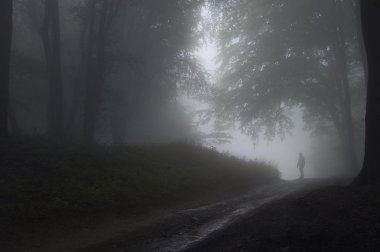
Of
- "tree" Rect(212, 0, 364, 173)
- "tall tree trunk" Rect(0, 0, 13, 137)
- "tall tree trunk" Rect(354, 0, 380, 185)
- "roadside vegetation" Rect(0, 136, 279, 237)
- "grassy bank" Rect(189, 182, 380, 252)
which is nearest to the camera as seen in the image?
"grassy bank" Rect(189, 182, 380, 252)

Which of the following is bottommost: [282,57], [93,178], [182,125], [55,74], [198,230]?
[198,230]

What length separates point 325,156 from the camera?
4356 centimetres

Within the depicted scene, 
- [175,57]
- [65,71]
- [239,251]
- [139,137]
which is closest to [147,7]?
[175,57]

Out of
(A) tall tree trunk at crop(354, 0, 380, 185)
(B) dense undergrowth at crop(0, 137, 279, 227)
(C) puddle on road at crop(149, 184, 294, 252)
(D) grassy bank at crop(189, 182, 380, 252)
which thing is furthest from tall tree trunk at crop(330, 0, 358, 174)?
(D) grassy bank at crop(189, 182, 380, 252)

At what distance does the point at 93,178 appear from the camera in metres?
11.5

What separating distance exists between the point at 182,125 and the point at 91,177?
20382mm

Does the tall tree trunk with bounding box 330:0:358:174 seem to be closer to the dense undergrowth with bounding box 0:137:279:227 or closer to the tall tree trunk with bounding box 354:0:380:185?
the dense undergrowth with bounding box 0:137:279:227

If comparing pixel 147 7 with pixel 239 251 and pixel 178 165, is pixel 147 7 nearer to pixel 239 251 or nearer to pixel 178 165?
pixel 178 165

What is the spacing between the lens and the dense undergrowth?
940cm

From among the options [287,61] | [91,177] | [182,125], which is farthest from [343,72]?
[91,177]

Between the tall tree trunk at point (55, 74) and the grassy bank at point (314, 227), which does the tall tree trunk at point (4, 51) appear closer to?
the tall tree trunk at point (55, 74)

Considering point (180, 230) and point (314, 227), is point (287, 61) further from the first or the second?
point (314, 227)

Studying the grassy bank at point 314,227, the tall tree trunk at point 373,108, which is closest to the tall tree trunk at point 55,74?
the grassy bank at point 314,227

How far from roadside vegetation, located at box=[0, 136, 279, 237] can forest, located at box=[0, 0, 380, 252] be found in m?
0.05
